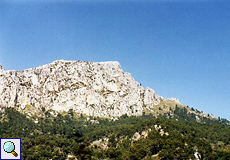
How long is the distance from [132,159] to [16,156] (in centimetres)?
15009

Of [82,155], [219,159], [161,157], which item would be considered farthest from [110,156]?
[82,155]

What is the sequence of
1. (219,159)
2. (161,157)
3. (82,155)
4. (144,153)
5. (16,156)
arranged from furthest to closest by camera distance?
(144,153) < (161,157) < (219,159) < (82,155) < (16,156)

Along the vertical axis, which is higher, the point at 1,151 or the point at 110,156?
the point at 110,156

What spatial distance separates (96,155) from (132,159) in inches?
1069

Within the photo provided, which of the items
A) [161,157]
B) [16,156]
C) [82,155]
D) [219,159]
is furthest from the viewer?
[161,157]

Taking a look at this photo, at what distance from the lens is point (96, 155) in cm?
19250

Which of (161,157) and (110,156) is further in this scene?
(110,156)

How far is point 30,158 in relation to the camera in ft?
608

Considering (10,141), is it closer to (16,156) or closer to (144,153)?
(16,156)

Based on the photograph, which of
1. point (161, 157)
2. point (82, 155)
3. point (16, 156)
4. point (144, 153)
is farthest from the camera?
point (144, 153)

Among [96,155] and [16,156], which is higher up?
[96,155]

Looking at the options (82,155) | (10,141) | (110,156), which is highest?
(110,156)

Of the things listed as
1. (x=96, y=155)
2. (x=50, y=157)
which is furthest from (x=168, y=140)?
(x=50, y=157)

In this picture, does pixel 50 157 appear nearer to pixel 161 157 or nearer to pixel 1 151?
pixel 161 157
